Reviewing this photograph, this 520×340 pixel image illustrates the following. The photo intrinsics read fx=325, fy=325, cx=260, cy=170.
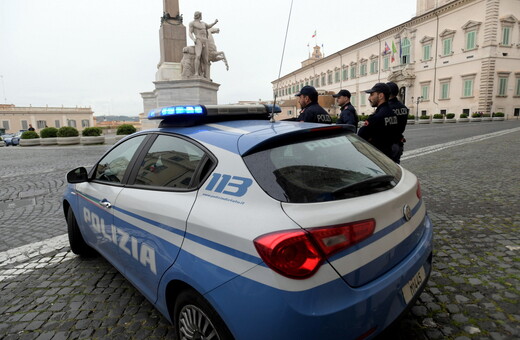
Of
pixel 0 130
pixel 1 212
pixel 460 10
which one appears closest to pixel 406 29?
pixel 460 10

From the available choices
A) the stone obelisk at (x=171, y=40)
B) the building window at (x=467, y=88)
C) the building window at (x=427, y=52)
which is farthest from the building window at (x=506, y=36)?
the stone obelisk at (x=171, y=40)

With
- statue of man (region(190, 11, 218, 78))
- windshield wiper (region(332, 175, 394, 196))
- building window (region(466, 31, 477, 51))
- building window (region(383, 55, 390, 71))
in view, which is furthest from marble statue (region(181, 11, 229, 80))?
building window (region(383, 55, 390, 71))

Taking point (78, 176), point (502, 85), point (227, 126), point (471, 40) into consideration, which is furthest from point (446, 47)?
point (78, 176)

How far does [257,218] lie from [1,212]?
5.65m

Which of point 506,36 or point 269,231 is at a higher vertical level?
point 506,36

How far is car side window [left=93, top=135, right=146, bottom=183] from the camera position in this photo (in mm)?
2617

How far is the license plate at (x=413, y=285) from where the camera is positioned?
5.67 feet

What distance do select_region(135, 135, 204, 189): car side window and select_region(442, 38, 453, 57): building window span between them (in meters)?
46.7

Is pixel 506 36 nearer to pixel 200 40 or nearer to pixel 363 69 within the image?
pixel 363 69

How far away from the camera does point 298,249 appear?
4.55ft

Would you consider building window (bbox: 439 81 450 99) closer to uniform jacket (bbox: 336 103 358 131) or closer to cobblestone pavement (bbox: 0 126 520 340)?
cobblestone pavement (bbox: 0 126 520 340)

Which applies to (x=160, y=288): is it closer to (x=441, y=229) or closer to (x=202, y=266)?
(x=202, y=266)

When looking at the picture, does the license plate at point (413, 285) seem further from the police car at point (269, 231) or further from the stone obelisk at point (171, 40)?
the stone obelisk at point (171, 40)

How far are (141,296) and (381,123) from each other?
3512 millimetres
